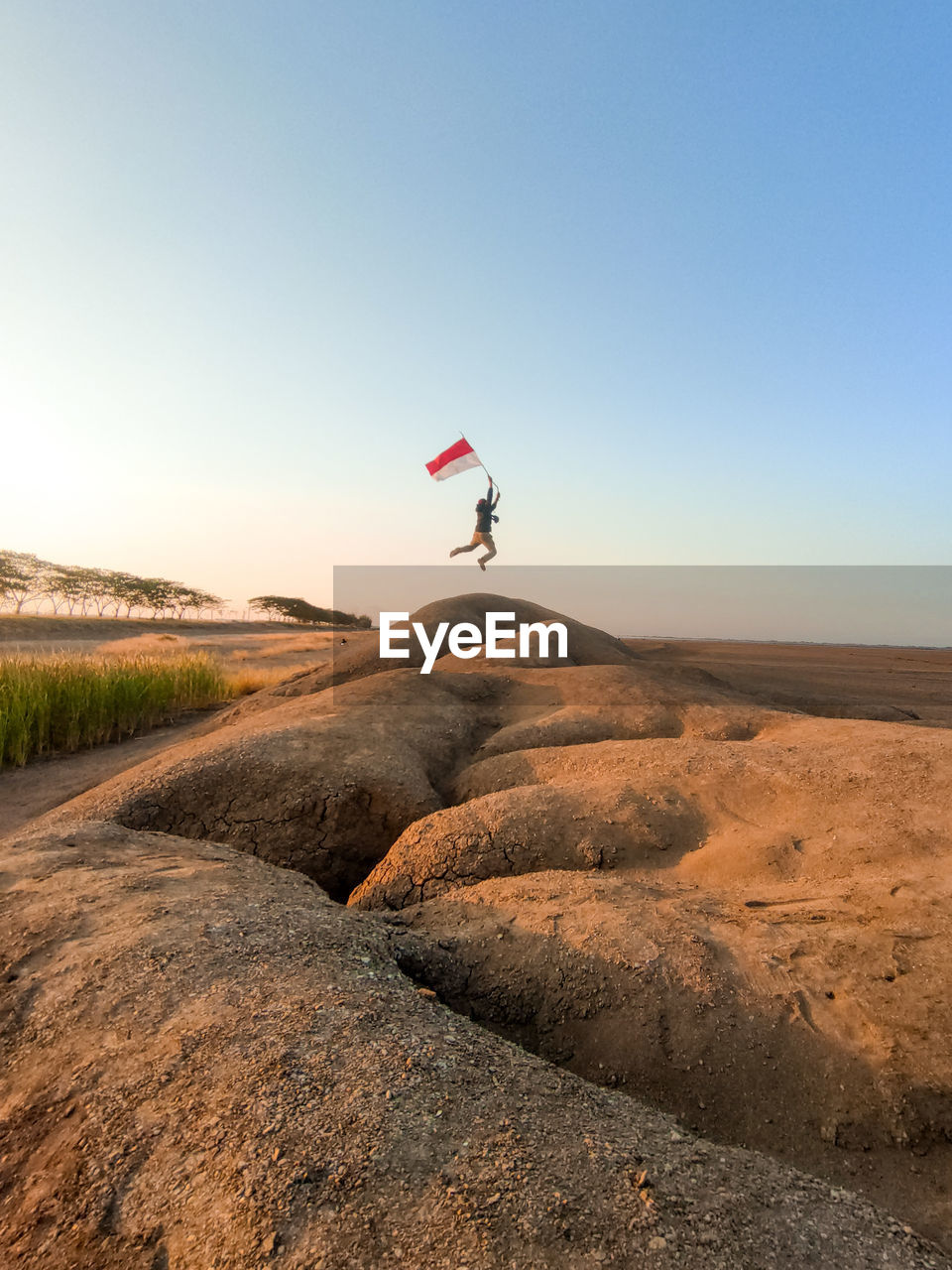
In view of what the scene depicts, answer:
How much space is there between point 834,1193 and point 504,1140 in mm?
834

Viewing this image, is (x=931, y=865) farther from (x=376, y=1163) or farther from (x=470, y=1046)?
(x=376, y=1163)

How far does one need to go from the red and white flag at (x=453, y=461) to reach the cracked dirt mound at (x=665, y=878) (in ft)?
21.4

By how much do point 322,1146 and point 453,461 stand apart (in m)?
11.6

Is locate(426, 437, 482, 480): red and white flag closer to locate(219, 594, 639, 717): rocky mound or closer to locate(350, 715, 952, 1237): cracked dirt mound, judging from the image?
locate(219, 594, 639, 717): rocky mound

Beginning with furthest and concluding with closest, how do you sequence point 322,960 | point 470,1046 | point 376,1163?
point 322,960
point 470,1046
point 376,1163

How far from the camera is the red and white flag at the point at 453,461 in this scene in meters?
12.2

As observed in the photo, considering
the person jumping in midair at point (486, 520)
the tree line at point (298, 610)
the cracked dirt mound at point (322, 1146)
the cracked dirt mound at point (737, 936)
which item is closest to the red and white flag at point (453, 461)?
the person jumping in midair at point (486, 520)

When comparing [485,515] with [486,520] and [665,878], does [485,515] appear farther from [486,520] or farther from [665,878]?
[665,878]

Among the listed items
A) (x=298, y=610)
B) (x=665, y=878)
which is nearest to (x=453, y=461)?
(x=665, y=878)

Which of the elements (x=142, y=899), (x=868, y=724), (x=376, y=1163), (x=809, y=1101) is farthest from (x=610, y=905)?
(x=868, y=724)

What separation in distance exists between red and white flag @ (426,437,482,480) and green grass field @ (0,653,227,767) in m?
6.37

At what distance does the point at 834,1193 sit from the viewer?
161 centimetres

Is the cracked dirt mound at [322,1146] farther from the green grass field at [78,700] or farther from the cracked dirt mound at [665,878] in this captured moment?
the green grass field at [78,700]

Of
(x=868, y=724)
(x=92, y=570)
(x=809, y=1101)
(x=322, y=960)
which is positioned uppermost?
(x=92, y=570)
